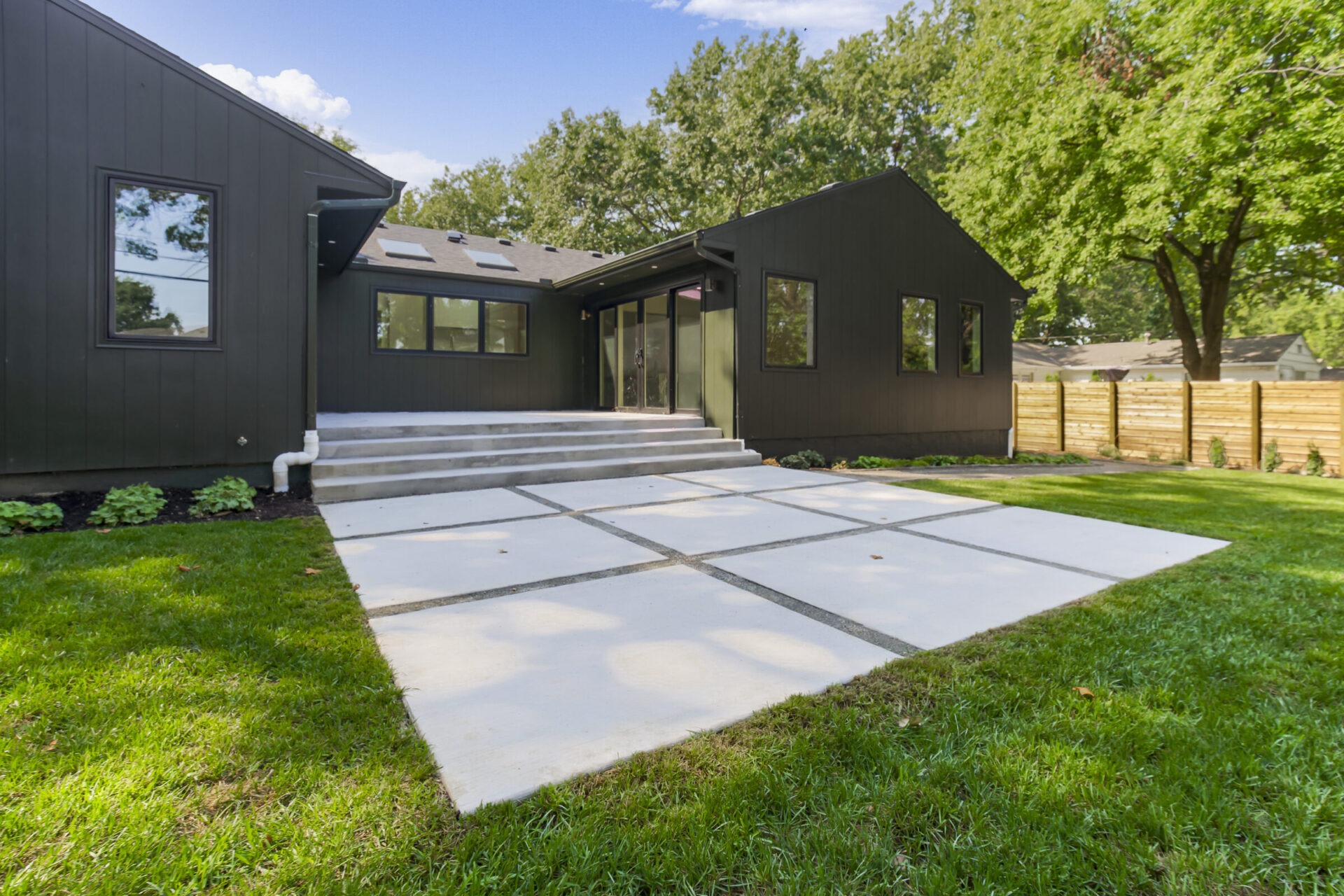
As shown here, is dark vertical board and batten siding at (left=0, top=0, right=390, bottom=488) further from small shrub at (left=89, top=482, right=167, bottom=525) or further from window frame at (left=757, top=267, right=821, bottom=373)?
window frame at (left=757, top=267, right=821, bottom=373)

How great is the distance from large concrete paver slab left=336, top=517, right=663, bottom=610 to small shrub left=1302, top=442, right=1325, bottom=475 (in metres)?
10.5

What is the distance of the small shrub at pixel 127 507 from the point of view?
405 cm

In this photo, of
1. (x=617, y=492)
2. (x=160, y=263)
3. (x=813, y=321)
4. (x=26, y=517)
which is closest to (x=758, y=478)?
(x=617, y=492)

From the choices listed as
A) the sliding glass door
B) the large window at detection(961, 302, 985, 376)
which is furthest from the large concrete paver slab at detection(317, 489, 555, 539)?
the large window at detection(961, 302, 985, 376)

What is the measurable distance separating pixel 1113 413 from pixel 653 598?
11784 mm

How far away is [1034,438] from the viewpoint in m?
12.4

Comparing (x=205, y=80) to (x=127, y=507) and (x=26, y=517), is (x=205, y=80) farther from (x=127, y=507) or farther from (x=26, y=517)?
(x=26, y=517)

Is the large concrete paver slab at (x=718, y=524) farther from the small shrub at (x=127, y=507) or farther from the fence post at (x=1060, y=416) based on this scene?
the fence post at (x=1060, y=416)

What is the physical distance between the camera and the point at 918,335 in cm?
973

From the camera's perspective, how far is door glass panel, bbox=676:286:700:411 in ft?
27.3

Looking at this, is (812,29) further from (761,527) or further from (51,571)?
(51,571)

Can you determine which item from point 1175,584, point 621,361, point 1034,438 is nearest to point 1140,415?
point 1034,438

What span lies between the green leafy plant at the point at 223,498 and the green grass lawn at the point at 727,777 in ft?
7.47

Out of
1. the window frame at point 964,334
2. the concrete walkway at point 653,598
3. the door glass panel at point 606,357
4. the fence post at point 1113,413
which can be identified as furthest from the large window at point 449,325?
the fence post at point 1113,413
